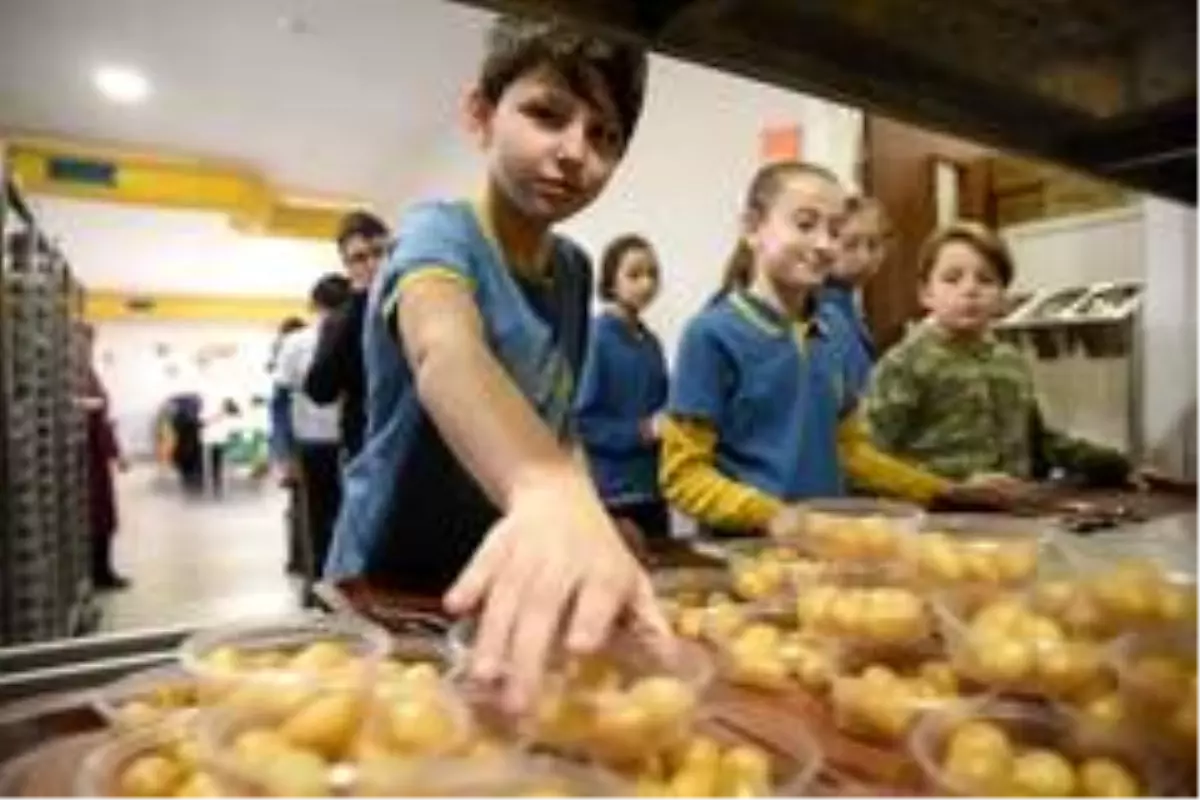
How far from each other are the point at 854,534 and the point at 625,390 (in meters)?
2.58

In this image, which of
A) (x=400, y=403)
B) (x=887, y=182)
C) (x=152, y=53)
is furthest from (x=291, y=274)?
(x=400, y=403)

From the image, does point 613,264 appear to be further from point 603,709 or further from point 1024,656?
point 603,709

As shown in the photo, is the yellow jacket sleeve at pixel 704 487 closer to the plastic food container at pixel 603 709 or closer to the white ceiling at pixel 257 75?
the plastic food container at pixel 603 709

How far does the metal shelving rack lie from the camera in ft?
10.3

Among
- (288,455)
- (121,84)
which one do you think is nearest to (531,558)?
(288,455)

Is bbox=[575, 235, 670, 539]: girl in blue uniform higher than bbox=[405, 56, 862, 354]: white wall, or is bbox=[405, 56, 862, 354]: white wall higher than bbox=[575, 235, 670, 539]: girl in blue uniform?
bbox=[405, 56, 862, 354]: white wall

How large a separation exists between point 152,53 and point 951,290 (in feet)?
14.5

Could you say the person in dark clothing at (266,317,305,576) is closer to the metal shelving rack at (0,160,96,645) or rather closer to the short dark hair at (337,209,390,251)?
the metal shelving rack at (0,160,96,645)

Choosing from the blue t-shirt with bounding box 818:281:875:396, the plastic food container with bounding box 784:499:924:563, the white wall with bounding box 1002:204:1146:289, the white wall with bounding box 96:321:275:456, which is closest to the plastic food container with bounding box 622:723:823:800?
the plastic food container with bounding box 784:499:924:563

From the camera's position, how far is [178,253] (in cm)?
1277

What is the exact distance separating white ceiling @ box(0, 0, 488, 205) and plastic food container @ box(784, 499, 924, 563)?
3101 millimetres

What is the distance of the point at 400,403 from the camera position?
1.17 m

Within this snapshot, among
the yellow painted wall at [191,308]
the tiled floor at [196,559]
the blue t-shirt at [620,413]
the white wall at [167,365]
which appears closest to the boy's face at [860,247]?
the blue t-shirt at [620,413]

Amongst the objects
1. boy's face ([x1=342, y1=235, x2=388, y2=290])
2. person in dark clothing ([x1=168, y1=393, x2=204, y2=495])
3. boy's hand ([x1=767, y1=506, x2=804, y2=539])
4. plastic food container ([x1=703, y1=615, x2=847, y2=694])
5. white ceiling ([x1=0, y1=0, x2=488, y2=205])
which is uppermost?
white ceiling ([x1=0, y1=0, x2=488, y2=205])
